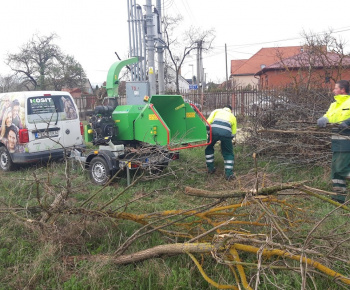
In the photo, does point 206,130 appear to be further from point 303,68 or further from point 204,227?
point 303,68

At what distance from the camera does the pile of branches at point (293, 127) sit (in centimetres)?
629

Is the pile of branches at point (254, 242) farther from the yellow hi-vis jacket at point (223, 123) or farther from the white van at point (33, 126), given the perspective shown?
the white van at point (33, 126)

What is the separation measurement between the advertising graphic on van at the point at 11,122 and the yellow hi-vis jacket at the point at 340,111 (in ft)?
18.6

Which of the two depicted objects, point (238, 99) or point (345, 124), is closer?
point (345, 124)

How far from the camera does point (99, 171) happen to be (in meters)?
6.30

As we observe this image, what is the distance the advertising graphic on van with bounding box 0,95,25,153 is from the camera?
274 inches

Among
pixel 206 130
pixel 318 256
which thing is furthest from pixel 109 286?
pixel 206 130

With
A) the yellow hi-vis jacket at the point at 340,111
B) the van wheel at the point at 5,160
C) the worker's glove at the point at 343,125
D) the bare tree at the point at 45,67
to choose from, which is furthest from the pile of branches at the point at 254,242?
the bare tree at the point at 45,67

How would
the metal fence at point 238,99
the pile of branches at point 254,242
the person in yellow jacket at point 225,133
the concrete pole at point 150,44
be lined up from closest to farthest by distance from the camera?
the pile of branches at point 254,242
the person in yellow jacket at point 225,133
the metal fence at point 238,99
the concrete pole at point 150,44

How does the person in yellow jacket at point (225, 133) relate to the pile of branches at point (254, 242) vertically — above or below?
above

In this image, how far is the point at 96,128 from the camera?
6.40 metres

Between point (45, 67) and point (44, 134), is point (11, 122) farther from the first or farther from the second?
point (45, 67)

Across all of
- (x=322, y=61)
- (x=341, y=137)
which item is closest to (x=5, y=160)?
(x=341, y=137)

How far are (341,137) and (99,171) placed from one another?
404 cm
